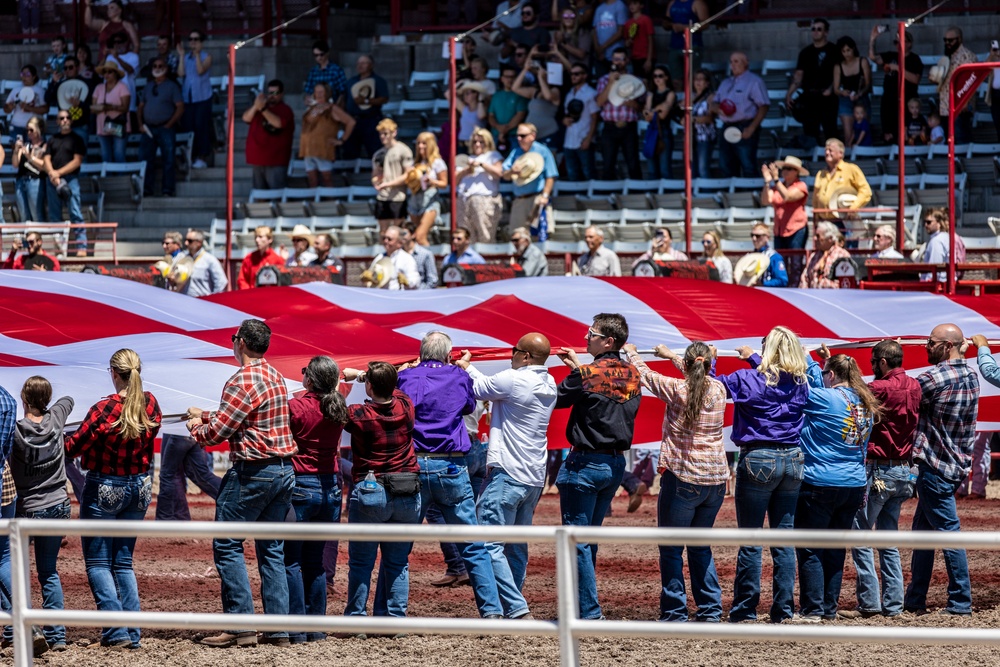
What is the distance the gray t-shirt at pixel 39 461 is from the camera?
25.5 feet

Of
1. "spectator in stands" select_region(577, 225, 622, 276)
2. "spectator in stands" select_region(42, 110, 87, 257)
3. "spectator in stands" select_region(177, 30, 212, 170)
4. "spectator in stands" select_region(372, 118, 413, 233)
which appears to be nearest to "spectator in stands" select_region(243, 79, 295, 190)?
"spectator in stands" select_region(177, 30, 212, 170)

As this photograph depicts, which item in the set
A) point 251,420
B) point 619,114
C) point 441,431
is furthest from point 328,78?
point 251,420

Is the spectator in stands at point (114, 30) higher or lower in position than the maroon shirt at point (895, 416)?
higher

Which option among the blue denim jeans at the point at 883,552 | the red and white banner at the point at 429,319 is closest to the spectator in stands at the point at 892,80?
the red and white banner at the point at 429,319

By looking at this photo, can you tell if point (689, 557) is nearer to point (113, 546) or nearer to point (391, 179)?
point (113, 546)

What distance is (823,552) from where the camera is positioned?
853cm

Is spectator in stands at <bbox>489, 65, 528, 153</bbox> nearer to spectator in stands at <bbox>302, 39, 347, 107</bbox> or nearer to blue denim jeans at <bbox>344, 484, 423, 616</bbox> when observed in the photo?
spectator in stands at <bbox>302, 39, 347, 107</bbox>

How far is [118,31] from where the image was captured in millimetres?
23328

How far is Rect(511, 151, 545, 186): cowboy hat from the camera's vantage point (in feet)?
54.5

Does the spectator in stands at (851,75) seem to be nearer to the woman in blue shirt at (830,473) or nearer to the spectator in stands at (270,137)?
the spectator in stands at (270,137)

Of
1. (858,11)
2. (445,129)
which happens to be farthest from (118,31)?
(858,11)

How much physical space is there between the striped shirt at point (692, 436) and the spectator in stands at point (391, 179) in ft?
30.4

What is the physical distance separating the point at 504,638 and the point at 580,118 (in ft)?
39.8

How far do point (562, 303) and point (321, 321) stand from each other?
1.92m
